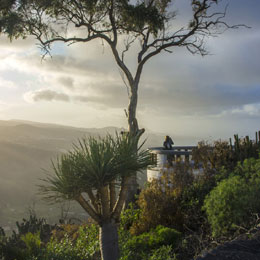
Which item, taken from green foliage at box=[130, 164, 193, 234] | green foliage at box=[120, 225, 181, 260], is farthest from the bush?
green foliage at box=[130, 164, 193, 234]

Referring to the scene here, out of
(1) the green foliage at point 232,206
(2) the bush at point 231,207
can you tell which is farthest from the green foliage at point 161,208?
(2) the bush at point 231,207

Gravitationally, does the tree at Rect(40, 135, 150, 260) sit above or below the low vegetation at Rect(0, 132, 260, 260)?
above

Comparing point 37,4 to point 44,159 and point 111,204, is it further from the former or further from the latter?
point 44,159

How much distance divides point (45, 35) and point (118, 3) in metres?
4.88

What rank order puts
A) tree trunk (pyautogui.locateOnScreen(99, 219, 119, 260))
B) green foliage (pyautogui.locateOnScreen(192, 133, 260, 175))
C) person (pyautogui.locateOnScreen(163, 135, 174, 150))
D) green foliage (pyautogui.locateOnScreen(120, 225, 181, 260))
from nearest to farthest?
tree trunk (pyautogui.locateOnScreen(99, 219, 119, 260)) → green foliage (pyautogui.locateOnScreen(120, 225, 181, 260)) → green foliage (pyautogui.locateOnScreen(192, 133, 260, 175)) → person (pyautogui.locateOnScreen(163, 135, 174, 150))

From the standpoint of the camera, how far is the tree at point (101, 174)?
26.1 feet

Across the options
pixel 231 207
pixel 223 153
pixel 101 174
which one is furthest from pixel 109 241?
pixel 223 153

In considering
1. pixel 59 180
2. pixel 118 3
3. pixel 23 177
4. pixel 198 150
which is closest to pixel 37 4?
pixel 118 3

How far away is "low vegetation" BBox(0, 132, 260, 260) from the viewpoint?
30.7 ft

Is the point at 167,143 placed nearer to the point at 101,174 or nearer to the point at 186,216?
the point at 186,216

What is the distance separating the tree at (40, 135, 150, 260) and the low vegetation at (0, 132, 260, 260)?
59.6 inches

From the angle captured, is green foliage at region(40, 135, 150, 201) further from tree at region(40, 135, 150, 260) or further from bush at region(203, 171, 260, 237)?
bush at region(203, 171, 260, 237)

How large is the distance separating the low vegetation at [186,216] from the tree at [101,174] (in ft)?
4.96

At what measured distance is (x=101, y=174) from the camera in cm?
789
